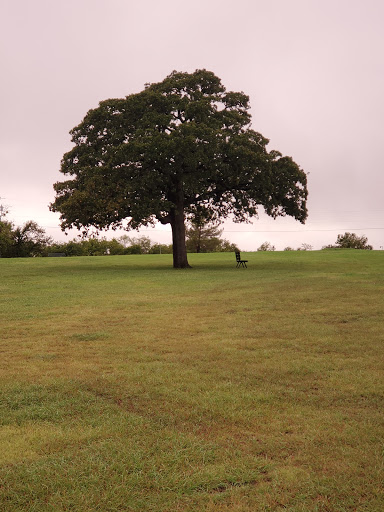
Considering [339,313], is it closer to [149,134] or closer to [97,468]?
[97,468]

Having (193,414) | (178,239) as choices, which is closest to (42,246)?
(178,239)

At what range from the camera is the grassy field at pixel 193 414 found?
3.25 meters

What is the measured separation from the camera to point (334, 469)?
3523mm

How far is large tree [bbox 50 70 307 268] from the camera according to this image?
25359mm

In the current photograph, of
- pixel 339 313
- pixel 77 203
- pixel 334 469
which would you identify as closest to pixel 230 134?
pixel 77 203

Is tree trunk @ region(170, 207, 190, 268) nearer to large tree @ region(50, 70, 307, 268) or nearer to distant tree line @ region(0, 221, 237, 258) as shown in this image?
large tree @ region(50, 70, 307, 268)

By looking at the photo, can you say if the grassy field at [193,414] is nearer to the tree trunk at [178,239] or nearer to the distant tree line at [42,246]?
the tree trunk at [178,239]

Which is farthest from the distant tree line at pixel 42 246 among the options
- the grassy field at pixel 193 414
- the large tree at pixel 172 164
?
the grassy field at pixel 193 414

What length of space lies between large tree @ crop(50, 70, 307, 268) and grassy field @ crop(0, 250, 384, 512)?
645 inches

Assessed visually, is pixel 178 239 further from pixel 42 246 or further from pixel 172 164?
pixel 42 246

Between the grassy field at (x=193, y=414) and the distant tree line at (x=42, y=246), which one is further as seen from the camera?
the distant tree line at (x=42, y=246)

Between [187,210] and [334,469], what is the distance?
2960 cm

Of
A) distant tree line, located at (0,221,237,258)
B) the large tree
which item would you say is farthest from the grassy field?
distant tree line, located at (0,221,237,258)

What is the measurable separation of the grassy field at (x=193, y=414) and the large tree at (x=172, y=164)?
16.4 m
